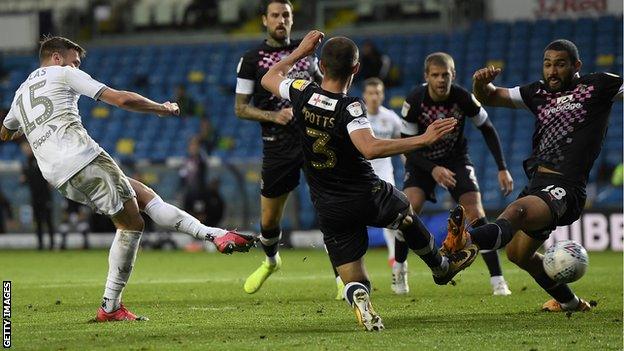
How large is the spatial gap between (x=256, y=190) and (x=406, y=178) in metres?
10.8

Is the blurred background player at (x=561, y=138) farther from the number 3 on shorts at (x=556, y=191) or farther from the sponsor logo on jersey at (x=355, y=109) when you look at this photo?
the sponsor logo on jersey at (x=355, y=109)

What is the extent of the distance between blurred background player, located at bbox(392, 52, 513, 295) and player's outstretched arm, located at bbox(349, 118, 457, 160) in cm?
339

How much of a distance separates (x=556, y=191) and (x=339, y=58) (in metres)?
1.99

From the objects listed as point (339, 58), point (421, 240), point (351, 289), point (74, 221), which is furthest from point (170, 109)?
point (74, 221)

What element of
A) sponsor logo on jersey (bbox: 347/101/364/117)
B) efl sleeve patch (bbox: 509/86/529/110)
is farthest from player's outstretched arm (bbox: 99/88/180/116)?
efl sleeve patch (bbox: 509/86/529/110)

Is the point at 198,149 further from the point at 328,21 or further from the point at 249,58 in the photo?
the point at 249,58

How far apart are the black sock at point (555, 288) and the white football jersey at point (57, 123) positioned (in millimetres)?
3598

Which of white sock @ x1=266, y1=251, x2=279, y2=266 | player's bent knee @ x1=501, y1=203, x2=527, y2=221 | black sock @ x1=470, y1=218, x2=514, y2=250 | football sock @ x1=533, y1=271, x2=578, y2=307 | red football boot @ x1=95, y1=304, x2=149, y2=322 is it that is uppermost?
player's bent knee @ x1=501, y1=203, x2=527, y2=221

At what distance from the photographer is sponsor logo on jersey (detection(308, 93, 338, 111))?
798 cm

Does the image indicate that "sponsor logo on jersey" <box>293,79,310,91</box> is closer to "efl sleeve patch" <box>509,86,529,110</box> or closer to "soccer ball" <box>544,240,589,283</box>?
"efl sleeve patch" <box>509,86,529,110</box>

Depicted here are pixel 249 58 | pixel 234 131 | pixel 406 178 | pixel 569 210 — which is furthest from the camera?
pixel 234 131

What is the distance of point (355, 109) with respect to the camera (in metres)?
7.86

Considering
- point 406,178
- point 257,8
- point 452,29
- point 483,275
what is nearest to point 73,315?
point 406,178

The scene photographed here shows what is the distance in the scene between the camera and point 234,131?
26000mm
